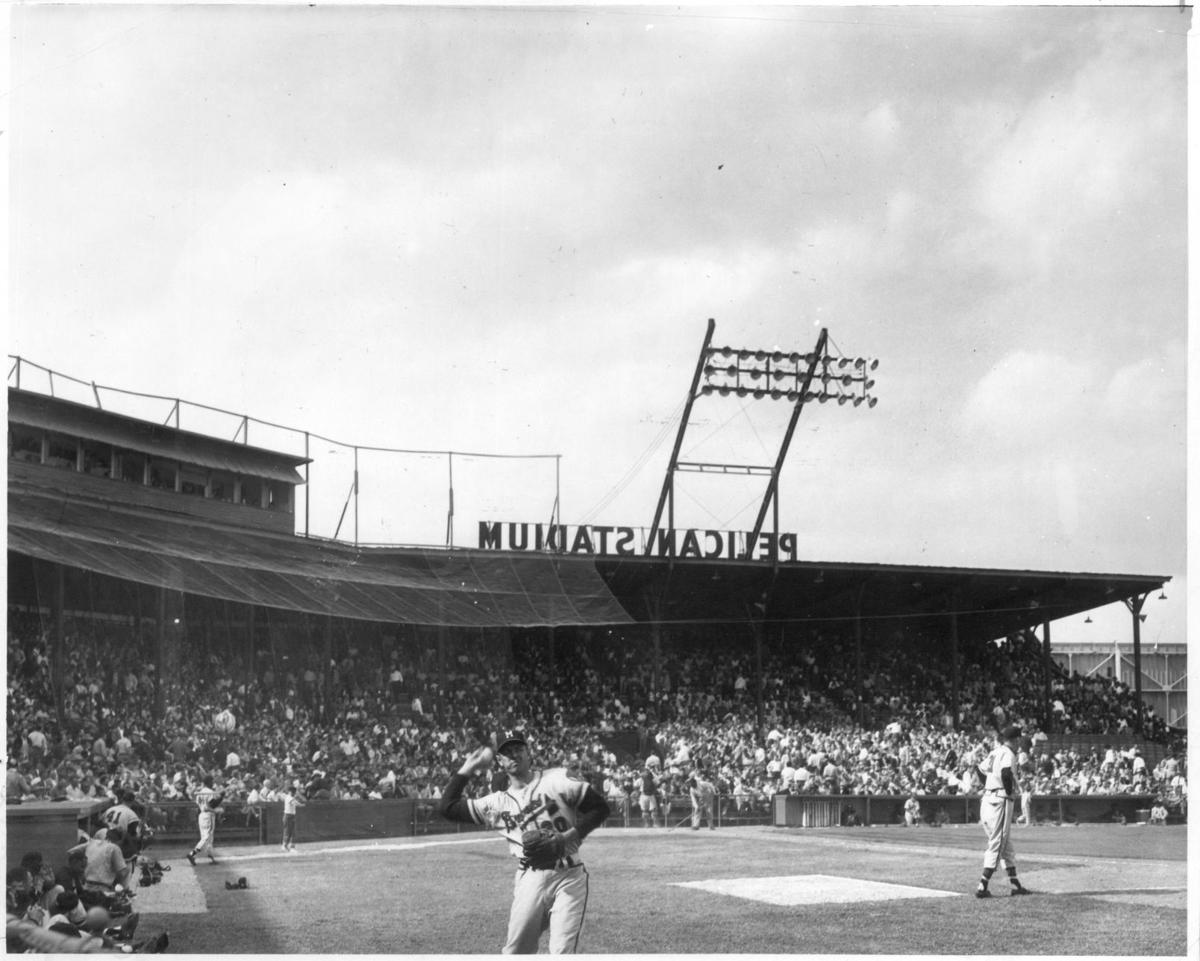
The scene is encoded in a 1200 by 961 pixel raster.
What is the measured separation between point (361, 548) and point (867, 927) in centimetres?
1805

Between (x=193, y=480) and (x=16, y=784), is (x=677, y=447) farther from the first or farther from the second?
(x=16, y=784)

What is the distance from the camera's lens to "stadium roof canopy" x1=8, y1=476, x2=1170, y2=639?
21.4 metres

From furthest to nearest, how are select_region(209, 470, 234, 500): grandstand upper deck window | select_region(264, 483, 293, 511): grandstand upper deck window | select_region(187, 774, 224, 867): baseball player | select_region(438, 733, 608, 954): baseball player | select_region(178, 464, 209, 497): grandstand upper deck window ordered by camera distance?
select_region(264, 483, 293, 511): grandstand upper deck window, select_region(209, 470, 234, 500): grandstand upper deck window, select_region(178, 464, 209, 497): grandstand upper deck window, select_region(187, 774, 224, 867): baseball player, select_region(438, 733, 608, 954): baseball player

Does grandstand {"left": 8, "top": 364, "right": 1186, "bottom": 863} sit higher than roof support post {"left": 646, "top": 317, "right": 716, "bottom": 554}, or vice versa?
roof support post {"left": 646, "top": 317, "right": 716, "bottom": 554}

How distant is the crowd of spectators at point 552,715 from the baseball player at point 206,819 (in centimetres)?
85

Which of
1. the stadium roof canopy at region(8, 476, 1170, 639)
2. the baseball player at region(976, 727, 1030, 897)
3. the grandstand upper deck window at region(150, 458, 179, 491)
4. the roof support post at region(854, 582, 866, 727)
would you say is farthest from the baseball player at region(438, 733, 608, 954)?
the roof support post at region(854, 582, 866, 727)

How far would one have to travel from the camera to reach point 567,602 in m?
28.7

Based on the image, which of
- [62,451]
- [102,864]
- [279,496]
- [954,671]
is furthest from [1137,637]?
[102,864]

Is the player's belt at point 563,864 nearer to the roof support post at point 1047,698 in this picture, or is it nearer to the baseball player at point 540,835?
the baseball player at point 540,835

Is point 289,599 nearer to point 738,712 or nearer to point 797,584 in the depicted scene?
point 738,712

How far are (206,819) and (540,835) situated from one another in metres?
10.2

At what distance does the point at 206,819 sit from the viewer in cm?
1747

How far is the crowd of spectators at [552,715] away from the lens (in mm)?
21109

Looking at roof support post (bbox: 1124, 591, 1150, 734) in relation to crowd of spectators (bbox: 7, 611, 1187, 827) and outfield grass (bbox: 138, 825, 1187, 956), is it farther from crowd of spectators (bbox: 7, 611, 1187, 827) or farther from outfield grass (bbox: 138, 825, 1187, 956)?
outfield grass (bbox: 138, 825, 1187, 956)
